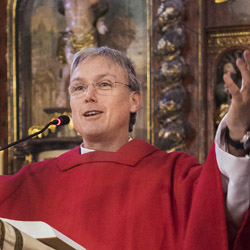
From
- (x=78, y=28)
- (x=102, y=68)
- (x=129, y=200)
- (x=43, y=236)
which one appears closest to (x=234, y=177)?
(x=129, y=200)

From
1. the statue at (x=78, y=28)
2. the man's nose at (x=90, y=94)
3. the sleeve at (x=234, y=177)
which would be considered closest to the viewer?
the sleeve at (x=234, y=177)

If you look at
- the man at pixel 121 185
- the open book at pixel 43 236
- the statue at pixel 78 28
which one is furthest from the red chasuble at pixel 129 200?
the statue at pixel 78 28

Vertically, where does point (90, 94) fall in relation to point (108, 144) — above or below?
above

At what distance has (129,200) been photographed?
2396 millimetres

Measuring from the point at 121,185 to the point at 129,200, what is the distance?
0.28 feet

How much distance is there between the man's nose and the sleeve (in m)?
0.69

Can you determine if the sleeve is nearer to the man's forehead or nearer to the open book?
the open book

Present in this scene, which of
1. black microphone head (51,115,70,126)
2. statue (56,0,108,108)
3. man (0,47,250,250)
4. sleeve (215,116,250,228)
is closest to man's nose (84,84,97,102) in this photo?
man (0,47,250,250)

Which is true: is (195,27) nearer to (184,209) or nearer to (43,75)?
(43,75)

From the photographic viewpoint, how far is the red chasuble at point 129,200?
83.4 inches

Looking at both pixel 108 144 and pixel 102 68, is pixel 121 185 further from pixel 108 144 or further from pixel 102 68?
pixel 102 68

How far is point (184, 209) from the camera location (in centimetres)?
227

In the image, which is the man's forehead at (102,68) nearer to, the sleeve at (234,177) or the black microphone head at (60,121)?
the black microphone head at (60,121)

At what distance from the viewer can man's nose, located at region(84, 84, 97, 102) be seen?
8.29 feet
